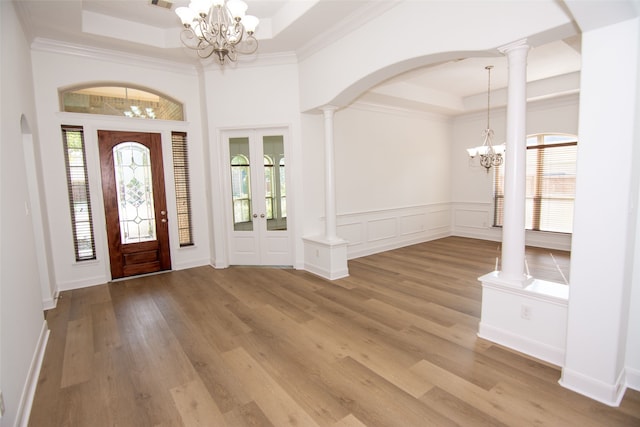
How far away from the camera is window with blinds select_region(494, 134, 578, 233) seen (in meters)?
6.38

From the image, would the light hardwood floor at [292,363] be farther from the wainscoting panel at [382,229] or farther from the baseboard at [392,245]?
the wainscoting panel at [382,229]

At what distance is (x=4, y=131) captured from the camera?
2.46 m

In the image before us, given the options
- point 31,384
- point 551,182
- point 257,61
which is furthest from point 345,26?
point 551,182

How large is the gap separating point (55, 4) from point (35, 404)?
12.7ft

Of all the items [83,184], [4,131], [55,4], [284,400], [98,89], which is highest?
[55,4]

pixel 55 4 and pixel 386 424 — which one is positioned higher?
pixel 55 4

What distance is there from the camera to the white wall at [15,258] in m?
2.02

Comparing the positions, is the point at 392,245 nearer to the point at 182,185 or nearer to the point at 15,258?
the point at 182,185

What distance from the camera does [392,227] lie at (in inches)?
273

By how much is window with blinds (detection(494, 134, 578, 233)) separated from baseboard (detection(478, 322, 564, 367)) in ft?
13.5

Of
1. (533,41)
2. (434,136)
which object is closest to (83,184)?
(533,41)

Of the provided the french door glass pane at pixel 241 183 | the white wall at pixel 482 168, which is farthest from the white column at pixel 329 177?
the white wall at pixel 482 168

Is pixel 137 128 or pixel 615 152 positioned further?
pixel 137 128

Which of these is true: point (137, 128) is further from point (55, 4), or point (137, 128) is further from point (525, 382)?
point (525, 382)
